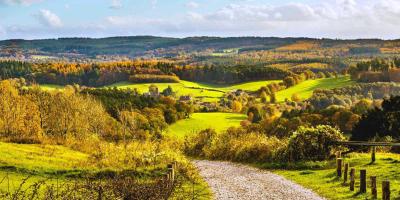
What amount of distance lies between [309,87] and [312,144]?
5819 inches

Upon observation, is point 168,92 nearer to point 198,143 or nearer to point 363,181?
point 198,143

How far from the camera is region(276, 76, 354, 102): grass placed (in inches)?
6889

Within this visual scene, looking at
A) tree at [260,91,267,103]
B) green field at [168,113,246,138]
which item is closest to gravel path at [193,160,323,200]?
green field at [168,113,246,138]

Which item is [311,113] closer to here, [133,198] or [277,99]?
[277,99]

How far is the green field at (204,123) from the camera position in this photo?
351 feet

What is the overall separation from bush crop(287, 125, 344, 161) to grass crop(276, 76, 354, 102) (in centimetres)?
12548

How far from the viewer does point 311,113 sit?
102 m

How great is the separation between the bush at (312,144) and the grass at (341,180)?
1962 millimetres

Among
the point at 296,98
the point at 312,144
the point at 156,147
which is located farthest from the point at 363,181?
the point at 296,98

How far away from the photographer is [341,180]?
98.7ft

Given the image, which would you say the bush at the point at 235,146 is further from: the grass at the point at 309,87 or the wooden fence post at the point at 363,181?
the grass at the point at 309,87

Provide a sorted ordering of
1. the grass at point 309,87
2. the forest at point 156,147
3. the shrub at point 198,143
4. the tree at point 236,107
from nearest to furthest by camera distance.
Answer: the forest at point 156,147 < the shrub at point 198,143 < the tree at point 236,107 < the grass at point 309,87

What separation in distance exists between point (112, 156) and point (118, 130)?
56348 millimetres

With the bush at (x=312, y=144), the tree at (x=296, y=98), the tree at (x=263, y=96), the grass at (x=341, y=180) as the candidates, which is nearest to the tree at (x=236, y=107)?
the tree at (x=263, y=96)
